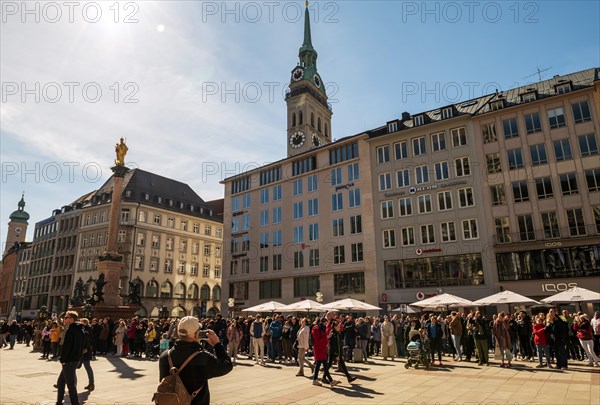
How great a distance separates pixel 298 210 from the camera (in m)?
48.9

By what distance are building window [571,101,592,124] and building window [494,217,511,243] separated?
32.6 ft

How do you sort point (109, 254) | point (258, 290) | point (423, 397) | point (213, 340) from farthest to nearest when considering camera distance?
point (258, 290) < point (109, 254) < point (423, 397) < point (213, 340)

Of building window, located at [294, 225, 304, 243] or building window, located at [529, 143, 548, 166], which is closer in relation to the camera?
building window, located at [529, 143, 548, 166]

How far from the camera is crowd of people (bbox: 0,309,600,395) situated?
46.7 feet

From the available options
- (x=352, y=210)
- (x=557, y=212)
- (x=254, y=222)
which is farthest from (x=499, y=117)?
(x=254, y=222)

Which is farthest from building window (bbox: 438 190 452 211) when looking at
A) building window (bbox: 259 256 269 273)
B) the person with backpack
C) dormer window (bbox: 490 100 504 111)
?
the person with backpack

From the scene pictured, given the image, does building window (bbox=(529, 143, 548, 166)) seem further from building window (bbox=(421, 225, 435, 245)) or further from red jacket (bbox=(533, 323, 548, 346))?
red jacket (bbox=(533, 323, 548, 346))

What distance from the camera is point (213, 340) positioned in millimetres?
4406

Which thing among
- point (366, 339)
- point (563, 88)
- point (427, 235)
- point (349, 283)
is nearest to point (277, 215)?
point (349, 283)

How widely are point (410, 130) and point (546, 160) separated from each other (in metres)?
12.4

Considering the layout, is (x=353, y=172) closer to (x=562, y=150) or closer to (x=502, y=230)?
(x=502, y=230)

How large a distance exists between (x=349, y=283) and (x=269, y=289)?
11741 mm

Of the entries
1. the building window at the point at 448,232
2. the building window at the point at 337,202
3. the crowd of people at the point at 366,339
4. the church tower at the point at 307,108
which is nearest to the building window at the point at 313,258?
the building window at the point at 337,202

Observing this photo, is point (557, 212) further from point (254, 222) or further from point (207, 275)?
point (207, 275)
